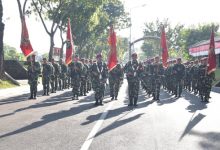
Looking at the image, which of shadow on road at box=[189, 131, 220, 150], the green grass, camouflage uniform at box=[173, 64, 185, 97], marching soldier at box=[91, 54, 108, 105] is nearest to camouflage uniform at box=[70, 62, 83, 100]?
marching soldier at box=[91, 54, 108, 105]

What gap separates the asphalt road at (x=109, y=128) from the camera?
7641 millimetres

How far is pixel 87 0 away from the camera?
3875 centimetres

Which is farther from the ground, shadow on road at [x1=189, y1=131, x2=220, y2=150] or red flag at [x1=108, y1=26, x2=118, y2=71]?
red flag at [x1=108, y1=26, x2=118, y2=71]

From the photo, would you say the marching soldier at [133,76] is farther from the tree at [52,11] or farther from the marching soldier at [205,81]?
the tree at [52,11]

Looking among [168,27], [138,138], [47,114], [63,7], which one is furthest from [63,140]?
[168,27]

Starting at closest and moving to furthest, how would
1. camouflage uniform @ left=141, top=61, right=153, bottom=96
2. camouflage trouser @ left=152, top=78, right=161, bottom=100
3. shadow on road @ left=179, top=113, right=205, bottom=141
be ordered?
shadow on road @ left=179, top=113, right=205, bottom=141 < camouflage trouser @ left=152, top=78, right=161, bottom=100 < camouflage uniform @ left=141, top=61, right=153, bottom=96

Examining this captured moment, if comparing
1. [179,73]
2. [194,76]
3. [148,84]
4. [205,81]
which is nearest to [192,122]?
[205,81]

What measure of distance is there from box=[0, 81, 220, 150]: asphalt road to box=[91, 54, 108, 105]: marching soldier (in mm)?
908

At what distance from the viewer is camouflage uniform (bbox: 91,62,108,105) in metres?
14.8

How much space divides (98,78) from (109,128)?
5520 millimetres

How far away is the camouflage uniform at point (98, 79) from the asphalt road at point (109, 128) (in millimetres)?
906

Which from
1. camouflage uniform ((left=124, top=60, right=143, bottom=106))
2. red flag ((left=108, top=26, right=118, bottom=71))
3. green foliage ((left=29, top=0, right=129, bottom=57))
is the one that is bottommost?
camouflage uniform ((left=124, top=60, right=143, bottom=106))

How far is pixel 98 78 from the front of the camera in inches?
587

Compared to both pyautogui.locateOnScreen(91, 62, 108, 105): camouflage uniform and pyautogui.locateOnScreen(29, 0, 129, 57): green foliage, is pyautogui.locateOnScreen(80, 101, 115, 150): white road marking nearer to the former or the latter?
pyautogui.locateOnScreen(91, 62, 108, 105): camouflage uniform
